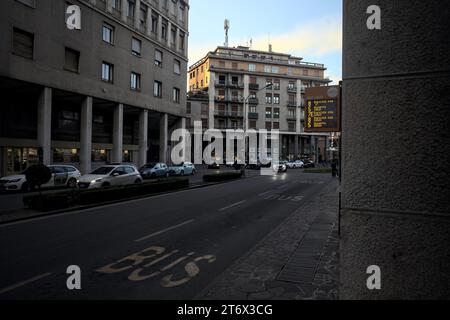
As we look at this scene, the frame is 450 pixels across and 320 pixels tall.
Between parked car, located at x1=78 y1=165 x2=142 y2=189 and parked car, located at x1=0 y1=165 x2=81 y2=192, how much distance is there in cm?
235

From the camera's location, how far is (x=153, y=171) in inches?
1110

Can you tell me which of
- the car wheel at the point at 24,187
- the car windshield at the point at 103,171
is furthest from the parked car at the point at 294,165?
the car wheel at the point at 24,187

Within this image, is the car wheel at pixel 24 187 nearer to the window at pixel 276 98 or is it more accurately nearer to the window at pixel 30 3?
the window at pixel 30 3

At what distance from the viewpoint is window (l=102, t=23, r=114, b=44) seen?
1072 inches

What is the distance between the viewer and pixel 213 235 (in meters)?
7.89

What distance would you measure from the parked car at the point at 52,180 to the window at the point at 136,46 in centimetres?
1599

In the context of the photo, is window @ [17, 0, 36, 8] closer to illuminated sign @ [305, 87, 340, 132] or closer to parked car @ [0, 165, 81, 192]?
parked car @ [0, 165, 81, 192]

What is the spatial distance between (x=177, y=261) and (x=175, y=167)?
2680 cm

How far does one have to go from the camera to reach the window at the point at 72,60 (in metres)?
23.6

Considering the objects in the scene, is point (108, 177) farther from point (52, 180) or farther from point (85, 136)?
point (85, 136)

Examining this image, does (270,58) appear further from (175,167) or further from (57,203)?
(57,203)

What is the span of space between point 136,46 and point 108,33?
12.2ft

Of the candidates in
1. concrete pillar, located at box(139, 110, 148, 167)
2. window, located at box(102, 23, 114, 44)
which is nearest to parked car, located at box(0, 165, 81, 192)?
concrete pillar, located at box(139, 110, 148, 167)
